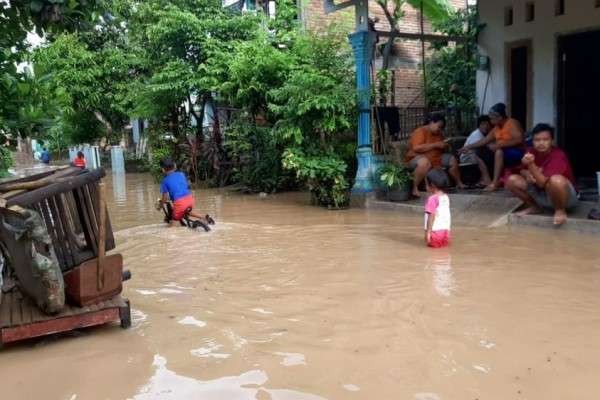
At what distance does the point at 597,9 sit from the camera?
9570 mm

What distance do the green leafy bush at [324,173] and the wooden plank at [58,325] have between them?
6.28 metres

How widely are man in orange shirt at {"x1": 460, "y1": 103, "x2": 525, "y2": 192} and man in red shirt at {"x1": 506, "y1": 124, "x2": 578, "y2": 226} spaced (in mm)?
1301

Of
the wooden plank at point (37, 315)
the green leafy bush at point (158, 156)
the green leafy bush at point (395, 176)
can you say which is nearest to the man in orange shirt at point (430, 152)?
the green leafy bush at point (395, 176)

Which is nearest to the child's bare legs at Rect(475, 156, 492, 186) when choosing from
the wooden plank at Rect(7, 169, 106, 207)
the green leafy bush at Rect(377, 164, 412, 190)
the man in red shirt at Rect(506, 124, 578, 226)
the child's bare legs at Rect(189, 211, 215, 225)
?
the green leafy bush at Rect(377, 164, 412, 190)

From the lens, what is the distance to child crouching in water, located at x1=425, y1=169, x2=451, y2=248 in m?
6.72

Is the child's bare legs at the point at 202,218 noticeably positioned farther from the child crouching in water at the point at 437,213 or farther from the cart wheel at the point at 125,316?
the cart wheel at the point at 125,316

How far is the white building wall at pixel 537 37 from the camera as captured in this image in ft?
32.6

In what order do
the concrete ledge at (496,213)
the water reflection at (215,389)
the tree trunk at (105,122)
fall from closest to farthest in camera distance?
the water reflection at (215,389)
the concrete ledge at (496,213)
the tree trunk at (105,122)

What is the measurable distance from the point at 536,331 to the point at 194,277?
3.38m

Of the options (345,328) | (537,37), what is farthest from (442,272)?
(537,37)

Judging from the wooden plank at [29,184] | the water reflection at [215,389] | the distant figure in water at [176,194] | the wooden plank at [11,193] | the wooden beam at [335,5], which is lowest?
the water reflection at [215,389]

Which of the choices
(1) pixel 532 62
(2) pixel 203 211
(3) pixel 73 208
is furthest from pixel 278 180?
(3) pixel 73 208

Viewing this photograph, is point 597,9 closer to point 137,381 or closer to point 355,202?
point 355,202

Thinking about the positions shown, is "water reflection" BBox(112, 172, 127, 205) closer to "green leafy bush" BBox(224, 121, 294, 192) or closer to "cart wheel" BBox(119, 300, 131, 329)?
"green leafy bush" BBox(224, 121, 294, 192)
